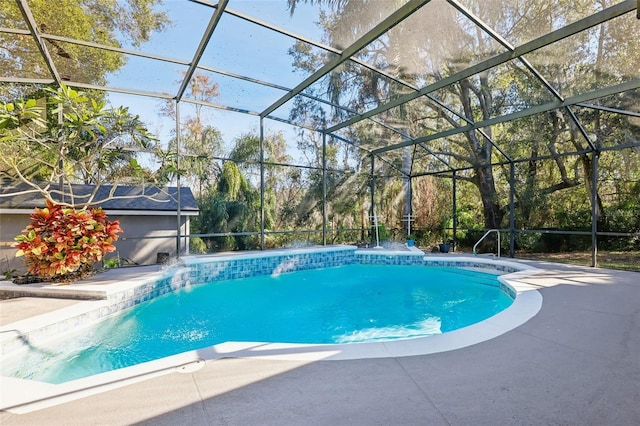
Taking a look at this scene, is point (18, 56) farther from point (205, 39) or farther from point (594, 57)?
point (594, 57)

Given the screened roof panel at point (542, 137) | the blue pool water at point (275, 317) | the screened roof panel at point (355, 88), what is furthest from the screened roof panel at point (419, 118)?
the blue pool water at point (275, 317)

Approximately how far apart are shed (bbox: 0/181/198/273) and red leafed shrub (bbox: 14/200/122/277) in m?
2.51

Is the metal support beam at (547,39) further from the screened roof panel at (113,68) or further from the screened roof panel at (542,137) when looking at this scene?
the screened roof panel at (113,68)

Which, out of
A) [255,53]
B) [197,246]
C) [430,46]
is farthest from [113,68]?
[430,46]

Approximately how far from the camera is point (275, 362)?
244 centimetres

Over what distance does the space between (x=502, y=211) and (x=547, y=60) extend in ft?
20.0

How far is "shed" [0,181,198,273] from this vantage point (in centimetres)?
742

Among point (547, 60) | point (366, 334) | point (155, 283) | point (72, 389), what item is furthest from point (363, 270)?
point (72, 389)

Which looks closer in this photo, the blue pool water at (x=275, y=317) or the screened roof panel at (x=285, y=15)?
the blue pool water at (x=275, y=317)

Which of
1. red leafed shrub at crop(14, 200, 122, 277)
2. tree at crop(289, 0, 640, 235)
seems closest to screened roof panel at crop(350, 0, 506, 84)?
tree at crop(289, 0, 640, 235)

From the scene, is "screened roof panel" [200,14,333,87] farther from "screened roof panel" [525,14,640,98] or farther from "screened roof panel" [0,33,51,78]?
"screened roof panel" [525,14,640,98]

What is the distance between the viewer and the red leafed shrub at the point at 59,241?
4.71 meters

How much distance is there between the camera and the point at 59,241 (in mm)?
4762

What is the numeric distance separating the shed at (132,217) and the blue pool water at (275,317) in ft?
10.2
